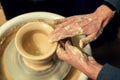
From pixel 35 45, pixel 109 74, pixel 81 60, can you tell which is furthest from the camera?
pixel 35 45

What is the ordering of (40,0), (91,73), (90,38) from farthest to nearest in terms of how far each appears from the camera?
(40,0) < (90,38) < (91,73)

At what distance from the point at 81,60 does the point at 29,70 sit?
0.29m

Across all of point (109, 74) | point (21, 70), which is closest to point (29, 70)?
point (21, 70)

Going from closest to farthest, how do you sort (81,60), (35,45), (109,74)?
(109,74) → (81,60) → (35,45)

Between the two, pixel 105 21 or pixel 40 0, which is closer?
pixel 105 21

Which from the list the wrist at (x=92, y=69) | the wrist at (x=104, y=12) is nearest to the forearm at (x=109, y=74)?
the wrist at (x=92, y=69)

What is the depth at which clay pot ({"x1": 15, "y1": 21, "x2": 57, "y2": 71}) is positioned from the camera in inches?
44.8

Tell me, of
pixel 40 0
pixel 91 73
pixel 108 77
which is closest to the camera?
pixel 108 77

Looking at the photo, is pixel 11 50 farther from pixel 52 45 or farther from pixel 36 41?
pixel 52 45

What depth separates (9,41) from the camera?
1.42 meters

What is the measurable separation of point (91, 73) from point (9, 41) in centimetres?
55

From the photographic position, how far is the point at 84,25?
122 cm

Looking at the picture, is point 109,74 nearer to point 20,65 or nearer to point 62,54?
point 62,54

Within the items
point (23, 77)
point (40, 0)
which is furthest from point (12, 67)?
point (40, 0)
